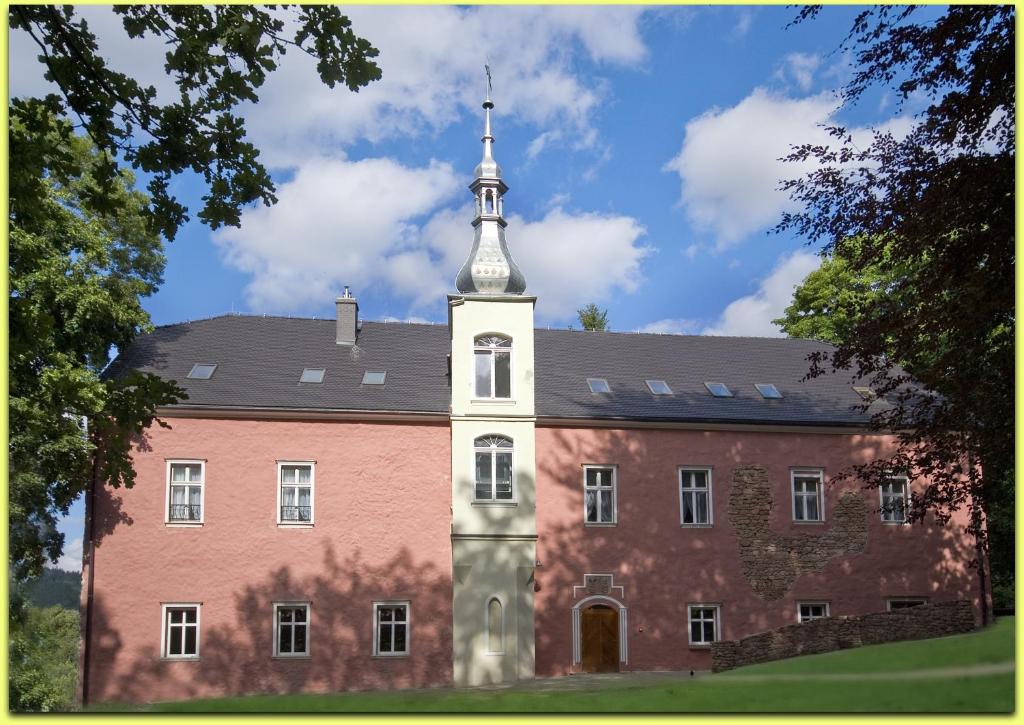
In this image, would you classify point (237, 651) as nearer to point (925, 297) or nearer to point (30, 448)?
point (30, 448)

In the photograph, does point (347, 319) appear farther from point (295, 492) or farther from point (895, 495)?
point (895, 495)

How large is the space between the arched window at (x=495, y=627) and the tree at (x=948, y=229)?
814 cm

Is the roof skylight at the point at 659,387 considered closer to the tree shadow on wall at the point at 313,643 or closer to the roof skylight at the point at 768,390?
the roof skylight at the point at 768,390

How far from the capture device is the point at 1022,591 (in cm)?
852

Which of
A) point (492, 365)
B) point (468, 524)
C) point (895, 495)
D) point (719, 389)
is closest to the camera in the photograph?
point (468, 524)

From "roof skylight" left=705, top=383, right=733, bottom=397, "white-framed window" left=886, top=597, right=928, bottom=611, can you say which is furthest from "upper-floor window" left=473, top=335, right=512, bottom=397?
"white-framed window" left=886, top=597, right=928, bottom=611

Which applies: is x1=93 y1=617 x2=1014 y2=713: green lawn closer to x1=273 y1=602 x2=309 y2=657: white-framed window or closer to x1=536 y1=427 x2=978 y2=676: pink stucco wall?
x1=273 y1=602 x2=309 y2=657: white-framed window

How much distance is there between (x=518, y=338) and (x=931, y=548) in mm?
9728

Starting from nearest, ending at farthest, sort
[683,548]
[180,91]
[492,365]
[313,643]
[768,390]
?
[180,91]
[313,643]
[683,548]
[492,365]
[768,390]

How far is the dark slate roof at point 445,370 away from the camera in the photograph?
71.4 feet

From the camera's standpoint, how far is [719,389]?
77.9 feet

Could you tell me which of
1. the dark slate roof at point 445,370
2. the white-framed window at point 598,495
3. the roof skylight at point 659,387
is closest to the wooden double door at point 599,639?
the white-framed window at point 598,495

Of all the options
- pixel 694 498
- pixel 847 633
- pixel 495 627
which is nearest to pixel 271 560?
pixel 495 627

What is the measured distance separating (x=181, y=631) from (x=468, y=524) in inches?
225
